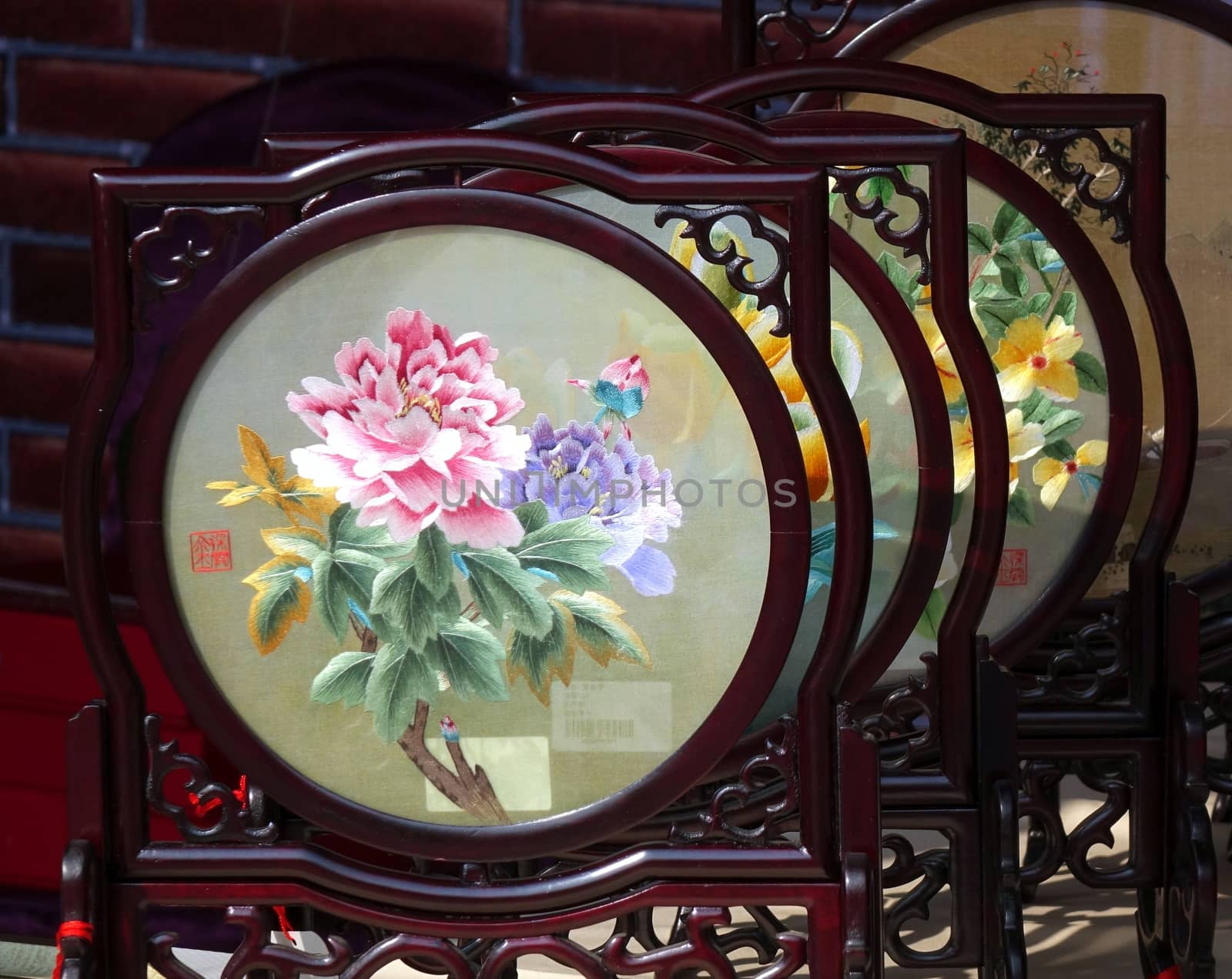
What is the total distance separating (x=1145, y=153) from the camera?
3.67ft

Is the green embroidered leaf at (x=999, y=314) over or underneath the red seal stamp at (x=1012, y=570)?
over

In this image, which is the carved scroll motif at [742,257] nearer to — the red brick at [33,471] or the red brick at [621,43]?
the red brick at [621,43]

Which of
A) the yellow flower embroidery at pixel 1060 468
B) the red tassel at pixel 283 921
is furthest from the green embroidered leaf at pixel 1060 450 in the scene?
the red tassel at pixel 283 921

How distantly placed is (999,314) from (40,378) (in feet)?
3.51

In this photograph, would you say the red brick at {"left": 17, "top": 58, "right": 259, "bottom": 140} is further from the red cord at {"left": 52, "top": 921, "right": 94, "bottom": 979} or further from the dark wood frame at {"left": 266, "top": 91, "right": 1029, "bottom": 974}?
the red cord at {"left": 52, "top": 921, "right": 94, "bottom": 979}

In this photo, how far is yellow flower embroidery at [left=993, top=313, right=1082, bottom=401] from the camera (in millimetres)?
1178

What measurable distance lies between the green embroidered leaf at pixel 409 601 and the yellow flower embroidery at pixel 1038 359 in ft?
1.69

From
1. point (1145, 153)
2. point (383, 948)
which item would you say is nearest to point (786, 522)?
point (383, 948)

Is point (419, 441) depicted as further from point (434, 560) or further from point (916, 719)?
point (916, 719)

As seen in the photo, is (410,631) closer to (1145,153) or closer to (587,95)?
(587,95)

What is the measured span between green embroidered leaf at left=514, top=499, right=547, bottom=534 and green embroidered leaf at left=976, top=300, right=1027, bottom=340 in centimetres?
47

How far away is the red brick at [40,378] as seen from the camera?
5.49ft

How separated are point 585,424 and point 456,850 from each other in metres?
0.27

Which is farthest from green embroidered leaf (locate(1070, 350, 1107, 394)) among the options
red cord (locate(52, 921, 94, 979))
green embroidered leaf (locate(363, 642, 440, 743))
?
red cord (locate(52, 921, 94, 979))
